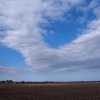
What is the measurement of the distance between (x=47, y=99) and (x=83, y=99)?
213 inches

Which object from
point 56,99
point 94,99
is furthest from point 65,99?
point 94,99

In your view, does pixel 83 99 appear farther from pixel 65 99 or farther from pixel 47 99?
pixel 47 99

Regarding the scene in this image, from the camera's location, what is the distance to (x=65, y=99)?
3005 centimetres

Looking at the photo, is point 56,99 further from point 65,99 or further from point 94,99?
point 94,99

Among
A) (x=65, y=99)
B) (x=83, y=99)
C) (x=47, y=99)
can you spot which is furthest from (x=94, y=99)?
(x=47, y=99)

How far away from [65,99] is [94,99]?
168 inches

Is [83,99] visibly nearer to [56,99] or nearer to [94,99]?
[94,99]

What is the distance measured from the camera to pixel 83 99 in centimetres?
3003

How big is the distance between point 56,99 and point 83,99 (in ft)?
13.2

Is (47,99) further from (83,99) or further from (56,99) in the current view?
(83,99)

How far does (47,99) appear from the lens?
30531 millimetres

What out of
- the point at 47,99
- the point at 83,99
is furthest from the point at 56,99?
the point at 83,99

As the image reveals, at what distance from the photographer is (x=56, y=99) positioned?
30406 mm

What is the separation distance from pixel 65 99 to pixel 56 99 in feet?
4.54
